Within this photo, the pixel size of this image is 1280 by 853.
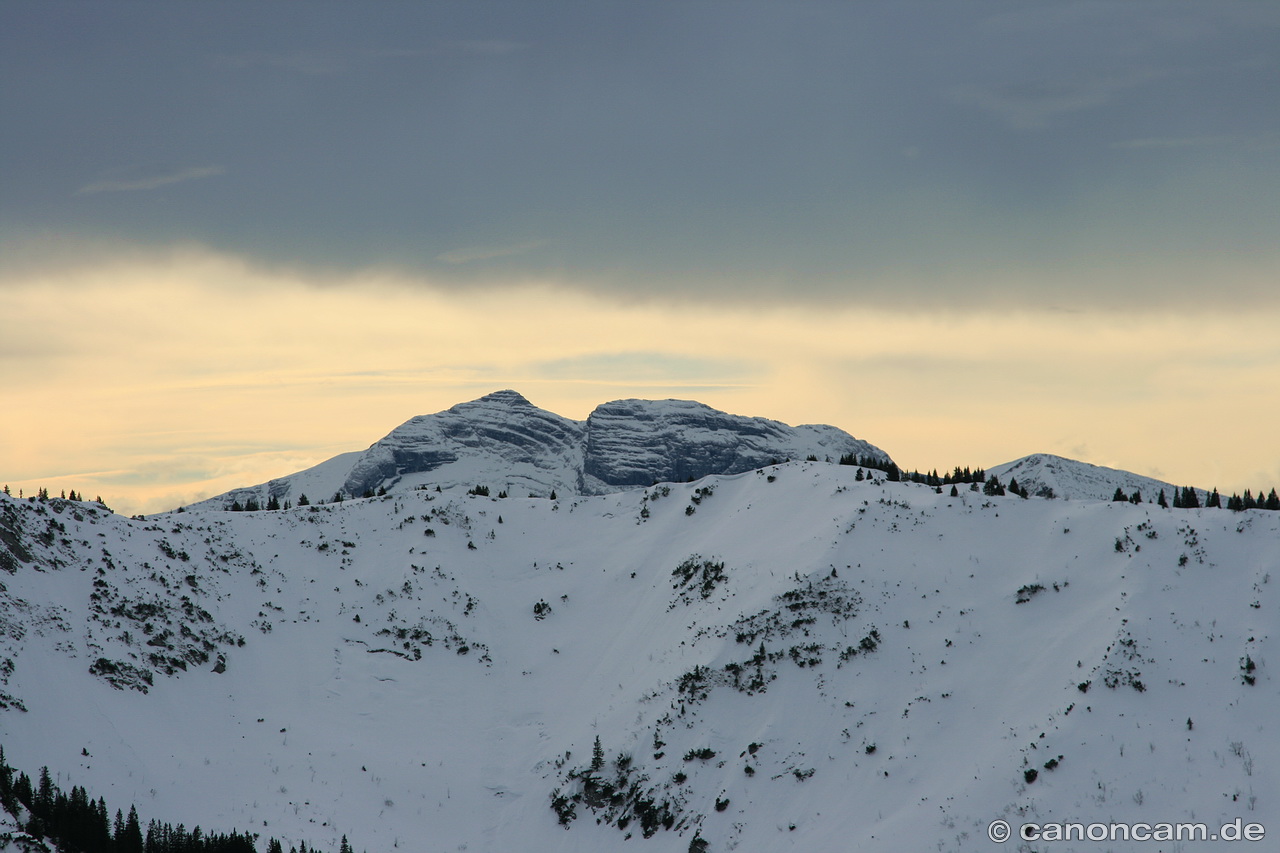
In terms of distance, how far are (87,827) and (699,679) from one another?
28.9 meters

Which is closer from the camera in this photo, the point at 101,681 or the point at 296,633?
the point at 101,681

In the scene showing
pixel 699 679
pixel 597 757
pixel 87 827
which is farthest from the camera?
pixel 699 679

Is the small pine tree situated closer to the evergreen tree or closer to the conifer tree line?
the conifer tree line

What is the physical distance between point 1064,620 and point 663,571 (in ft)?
97.9

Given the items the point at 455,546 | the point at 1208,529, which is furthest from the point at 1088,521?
the point at 455,546

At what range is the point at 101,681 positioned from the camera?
47469 millimetres

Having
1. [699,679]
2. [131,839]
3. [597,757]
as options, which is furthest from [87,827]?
[699,679]

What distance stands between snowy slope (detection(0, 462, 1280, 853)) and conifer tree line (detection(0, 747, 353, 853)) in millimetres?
2609

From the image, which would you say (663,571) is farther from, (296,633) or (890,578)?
(296,633)

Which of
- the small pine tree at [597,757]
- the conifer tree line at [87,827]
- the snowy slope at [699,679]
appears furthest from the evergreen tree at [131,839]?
the small pine tree at [597,757]

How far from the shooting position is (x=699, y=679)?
48.7 meters

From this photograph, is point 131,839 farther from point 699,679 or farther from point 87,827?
point 699,679

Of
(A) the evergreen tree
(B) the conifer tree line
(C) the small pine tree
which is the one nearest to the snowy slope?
(C) the small pine tree

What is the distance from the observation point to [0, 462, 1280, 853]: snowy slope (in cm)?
3725
